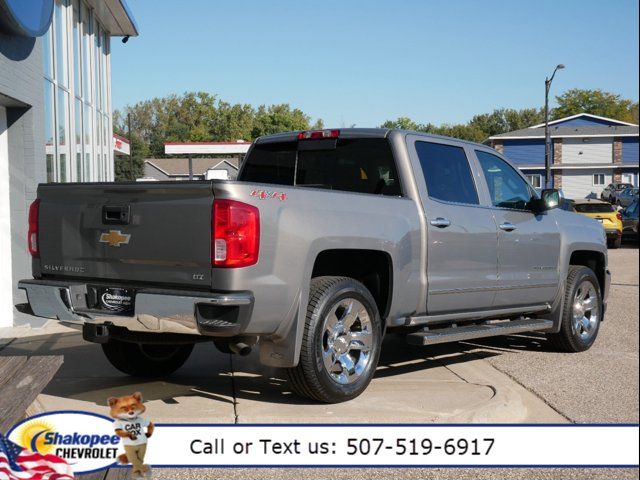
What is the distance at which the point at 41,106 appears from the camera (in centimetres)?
1002

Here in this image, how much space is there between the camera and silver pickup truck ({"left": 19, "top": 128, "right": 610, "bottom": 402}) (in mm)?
4750

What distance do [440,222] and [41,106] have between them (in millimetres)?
6017

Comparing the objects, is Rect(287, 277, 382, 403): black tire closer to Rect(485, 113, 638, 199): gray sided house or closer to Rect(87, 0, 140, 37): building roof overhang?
Rect(87, 0, 140, 37): building roof overhang

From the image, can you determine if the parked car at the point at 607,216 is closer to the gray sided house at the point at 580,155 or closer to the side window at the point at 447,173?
the side window at the point at 447,173

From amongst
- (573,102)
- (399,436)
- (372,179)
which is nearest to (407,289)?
(372,179)

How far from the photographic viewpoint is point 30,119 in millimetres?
9617

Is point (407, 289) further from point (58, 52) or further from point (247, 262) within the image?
point (58, 52)

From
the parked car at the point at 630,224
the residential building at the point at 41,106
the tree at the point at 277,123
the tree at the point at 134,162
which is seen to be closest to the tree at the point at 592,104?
the tree at the point at 277,123

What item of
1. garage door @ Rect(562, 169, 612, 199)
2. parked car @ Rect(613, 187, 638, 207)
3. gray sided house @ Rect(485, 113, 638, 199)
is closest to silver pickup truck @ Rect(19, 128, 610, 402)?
parked car @ Rect(613, 187, 638, 207)

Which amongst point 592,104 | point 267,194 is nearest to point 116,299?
point 267,194

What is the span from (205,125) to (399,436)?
275 feet

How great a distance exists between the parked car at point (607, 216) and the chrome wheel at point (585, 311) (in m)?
17.1

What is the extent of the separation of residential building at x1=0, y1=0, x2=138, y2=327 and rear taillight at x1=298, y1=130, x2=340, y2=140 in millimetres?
3680

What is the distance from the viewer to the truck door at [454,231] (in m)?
6.27
